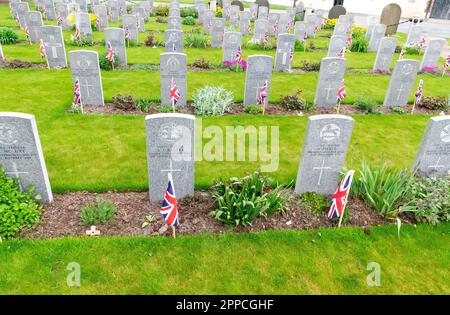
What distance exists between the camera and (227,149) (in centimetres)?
778

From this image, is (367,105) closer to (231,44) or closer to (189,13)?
(231,44)

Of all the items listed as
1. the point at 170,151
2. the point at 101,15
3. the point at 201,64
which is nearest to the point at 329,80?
the point at 201,64

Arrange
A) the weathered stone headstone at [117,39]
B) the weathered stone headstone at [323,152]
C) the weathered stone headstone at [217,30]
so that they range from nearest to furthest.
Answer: the weathered stone headstone at [323,152] < the weathered stone headstone at [117,39] < the weathered stone headstone at [217,30]

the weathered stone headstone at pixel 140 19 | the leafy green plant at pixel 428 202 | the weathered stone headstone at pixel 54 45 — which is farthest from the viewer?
the weathered stone headstone at pixel 140 19

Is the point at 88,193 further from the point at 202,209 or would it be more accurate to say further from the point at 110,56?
the point at 110,56

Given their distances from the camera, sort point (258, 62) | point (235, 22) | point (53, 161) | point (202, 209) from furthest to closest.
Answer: point (235, 22) → point (258, 62) → point (53, 161) → point (202, 209)

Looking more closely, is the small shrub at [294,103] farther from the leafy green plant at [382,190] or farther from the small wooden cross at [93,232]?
the small wooden cross at [93,232]

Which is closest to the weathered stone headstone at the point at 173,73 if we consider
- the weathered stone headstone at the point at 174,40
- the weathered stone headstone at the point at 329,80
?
the weathered stone headstone at the point at 329,80


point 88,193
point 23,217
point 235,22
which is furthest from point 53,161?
point 235,22

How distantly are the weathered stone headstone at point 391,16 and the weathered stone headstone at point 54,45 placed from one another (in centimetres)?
1942

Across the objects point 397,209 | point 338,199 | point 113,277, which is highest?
point 338,199

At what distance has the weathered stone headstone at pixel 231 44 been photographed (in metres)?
13.1

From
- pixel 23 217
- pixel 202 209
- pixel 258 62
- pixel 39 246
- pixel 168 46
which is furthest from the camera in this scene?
pixel 168 46

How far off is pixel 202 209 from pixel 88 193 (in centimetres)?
218
